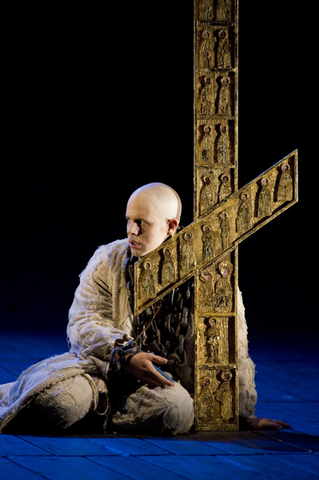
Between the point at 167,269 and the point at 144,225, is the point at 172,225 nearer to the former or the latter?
the point at 144,225

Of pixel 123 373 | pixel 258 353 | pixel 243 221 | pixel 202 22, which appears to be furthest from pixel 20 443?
pixel 258 353

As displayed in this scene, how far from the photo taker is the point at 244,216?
3631mm

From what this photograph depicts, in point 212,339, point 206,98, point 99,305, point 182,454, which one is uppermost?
point 206,98

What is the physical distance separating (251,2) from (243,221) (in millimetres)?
3155

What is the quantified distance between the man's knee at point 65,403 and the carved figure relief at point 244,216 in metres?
0.94

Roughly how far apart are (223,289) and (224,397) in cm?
46

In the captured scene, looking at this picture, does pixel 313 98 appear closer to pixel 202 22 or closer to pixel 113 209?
pixel 113 209

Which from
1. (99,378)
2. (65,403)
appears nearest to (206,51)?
(99,378)

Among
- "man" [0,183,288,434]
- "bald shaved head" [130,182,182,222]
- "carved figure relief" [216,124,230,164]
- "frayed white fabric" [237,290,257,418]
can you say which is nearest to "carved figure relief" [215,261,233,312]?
"frayed white fabric" [237,290,257,418]

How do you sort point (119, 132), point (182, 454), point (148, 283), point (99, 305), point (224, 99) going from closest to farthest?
point (182, 454) < point (148, 283) < point (224, 99) < point (99, 305) < point (119, 132)

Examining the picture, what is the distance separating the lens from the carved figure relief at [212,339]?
3.67 metres

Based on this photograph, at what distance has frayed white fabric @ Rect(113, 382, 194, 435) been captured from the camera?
3561 mm

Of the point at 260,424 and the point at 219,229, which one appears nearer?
the point at 219,229

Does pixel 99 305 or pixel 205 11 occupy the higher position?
pixel 205 11
